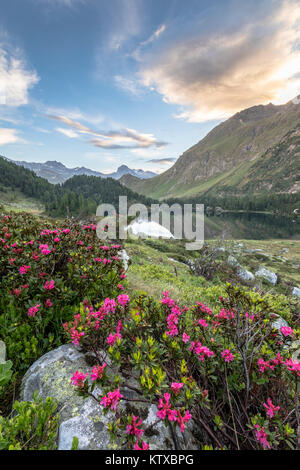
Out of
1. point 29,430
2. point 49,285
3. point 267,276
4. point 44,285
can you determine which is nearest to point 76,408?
point 29,430

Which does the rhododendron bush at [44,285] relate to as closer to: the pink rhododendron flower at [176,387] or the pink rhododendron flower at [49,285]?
the pink rhododendron flower at [49,285]

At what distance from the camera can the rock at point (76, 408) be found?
2.02 metres

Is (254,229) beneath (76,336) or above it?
beneath

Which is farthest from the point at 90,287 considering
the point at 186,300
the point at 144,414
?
the point at 186,300

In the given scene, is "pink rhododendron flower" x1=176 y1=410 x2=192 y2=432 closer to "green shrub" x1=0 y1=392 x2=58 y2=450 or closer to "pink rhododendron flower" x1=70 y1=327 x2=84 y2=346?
"green shrub" x1=0 y1=392 x2=58 y2=450

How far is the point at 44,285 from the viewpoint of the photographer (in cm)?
351

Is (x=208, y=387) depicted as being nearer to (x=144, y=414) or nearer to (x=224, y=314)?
(x=144, y=414)

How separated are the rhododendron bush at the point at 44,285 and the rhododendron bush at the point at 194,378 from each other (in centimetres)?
77

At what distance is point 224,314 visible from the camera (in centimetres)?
332

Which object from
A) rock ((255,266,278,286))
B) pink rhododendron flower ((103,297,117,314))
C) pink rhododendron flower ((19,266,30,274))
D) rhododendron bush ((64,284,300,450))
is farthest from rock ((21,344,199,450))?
rock ((255,266,278,286))

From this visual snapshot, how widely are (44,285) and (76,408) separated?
1.90m

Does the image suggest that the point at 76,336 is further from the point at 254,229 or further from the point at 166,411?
the point at 254,229
